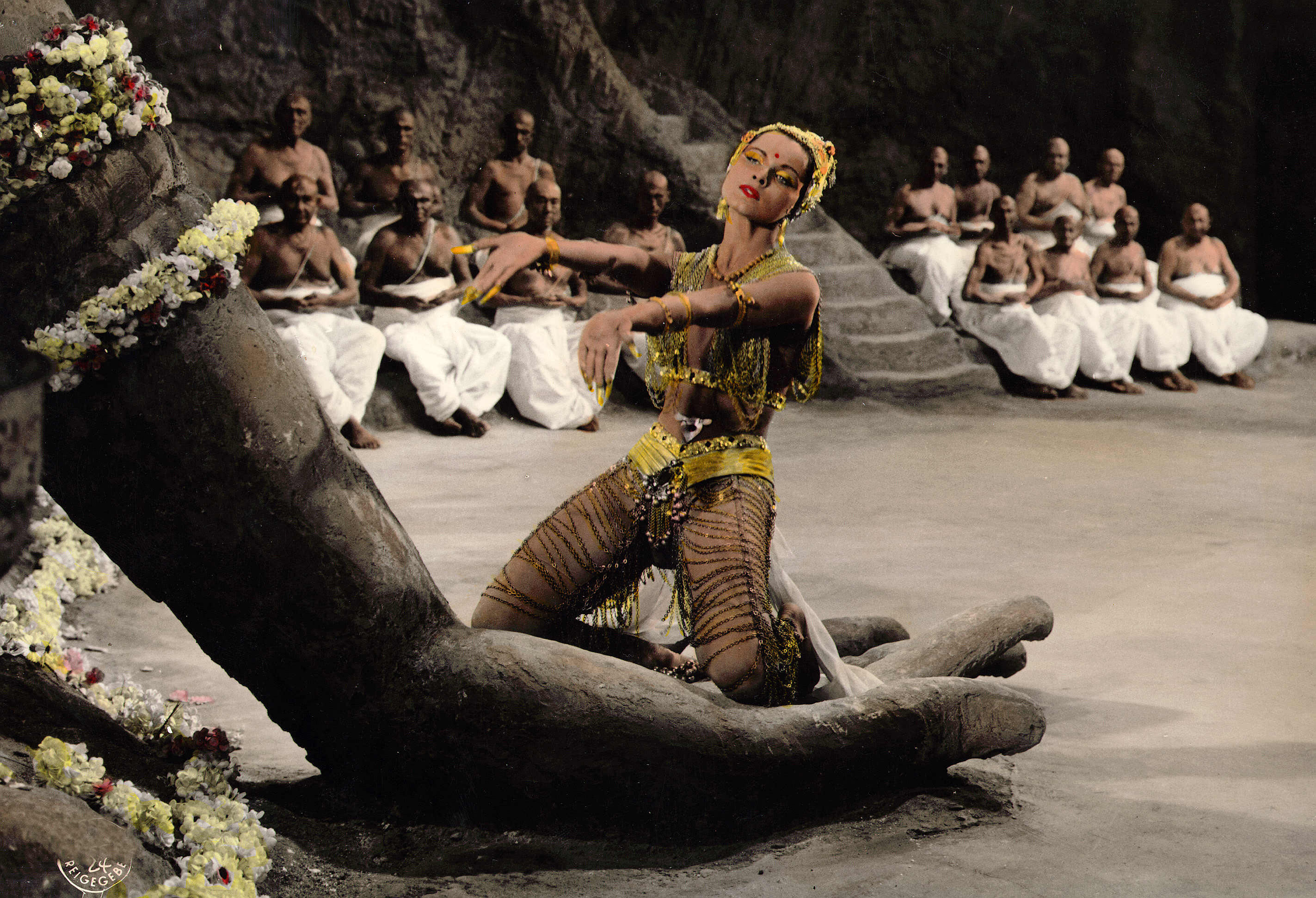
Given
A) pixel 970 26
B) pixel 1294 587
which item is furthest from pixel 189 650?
pixel 970 26

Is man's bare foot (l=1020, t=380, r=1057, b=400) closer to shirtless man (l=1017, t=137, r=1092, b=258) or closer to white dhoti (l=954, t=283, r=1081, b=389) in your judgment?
white dhoti (l=954, t=283, r=1081, b=389)

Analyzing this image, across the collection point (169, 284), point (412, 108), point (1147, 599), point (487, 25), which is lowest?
point (1147, 599)

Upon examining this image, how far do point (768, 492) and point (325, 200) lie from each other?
5.28 m

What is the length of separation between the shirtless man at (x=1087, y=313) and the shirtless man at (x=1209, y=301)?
54 centimetres

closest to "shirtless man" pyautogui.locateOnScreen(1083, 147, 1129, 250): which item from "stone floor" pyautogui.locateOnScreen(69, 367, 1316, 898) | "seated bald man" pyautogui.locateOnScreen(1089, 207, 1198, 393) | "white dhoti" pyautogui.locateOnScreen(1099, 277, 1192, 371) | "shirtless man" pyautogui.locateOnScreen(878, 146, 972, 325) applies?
"seated bald man" pyautogui.locateOnScreen(1089, 207, 1198, 393)

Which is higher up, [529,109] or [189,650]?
[529,109]

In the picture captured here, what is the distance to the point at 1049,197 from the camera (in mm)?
10086

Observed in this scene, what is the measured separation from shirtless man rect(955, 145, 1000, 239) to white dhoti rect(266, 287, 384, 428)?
4676mm

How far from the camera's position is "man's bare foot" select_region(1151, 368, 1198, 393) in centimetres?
923

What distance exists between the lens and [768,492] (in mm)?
2975

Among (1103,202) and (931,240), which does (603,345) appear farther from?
(1103,202)

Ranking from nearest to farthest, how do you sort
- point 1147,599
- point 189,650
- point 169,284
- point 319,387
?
point 169,284 < point 189,650 < point 1147,599 < point 319,387

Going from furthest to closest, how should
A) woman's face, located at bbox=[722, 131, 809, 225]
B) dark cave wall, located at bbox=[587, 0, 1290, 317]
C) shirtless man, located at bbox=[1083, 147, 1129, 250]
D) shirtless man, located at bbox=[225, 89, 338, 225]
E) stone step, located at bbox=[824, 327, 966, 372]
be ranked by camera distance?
dark cave wall, located at bbox=[587, 0, 1290, 317]
shirtless man, located at bbox=[1083, 147, 1129, 250]
stone step, located at bbox=[824, 327, 966, 372]
shirtless man, located at bbox=[225, 89, 338, 225]
woman's face, located at bbox=[722, 131, 809, 225]

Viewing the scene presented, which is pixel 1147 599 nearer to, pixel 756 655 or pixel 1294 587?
pixel 1294 587
